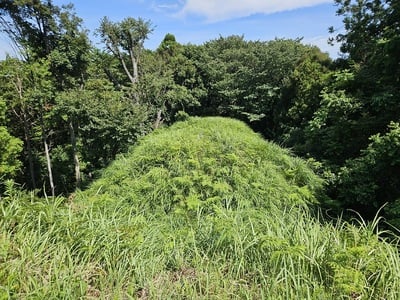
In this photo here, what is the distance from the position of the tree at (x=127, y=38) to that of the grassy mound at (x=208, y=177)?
10.5m

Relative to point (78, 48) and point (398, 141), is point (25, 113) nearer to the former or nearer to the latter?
point (78, 48)

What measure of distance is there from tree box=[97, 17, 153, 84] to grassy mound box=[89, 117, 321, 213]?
10481mm

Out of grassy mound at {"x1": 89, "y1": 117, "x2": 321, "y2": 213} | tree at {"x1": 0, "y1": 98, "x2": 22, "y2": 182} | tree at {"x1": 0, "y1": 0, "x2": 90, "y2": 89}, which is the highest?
tree at {"x1": 0, "y1": 0, "x2": 90, "y2": 89}

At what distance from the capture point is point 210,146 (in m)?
5.52

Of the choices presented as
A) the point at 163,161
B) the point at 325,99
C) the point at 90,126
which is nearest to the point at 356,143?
the point at 325,99

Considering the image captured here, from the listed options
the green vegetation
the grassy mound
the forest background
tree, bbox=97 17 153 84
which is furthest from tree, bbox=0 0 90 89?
the green vegetation

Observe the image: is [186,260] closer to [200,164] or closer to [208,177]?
[208,177]

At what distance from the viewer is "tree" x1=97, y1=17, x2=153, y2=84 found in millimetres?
14461

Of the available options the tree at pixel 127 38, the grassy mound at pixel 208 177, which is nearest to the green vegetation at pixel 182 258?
the grassy mound at pixel 208 177

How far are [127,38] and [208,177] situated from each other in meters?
12.5

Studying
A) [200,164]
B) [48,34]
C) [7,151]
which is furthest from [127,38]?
[200,164]

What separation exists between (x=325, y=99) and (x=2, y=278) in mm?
5630

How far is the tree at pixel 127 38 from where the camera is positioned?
14.5m

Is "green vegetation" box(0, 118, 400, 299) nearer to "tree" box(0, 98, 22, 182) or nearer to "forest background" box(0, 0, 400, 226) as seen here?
"forest background" box(0, 0, 400, 226)
